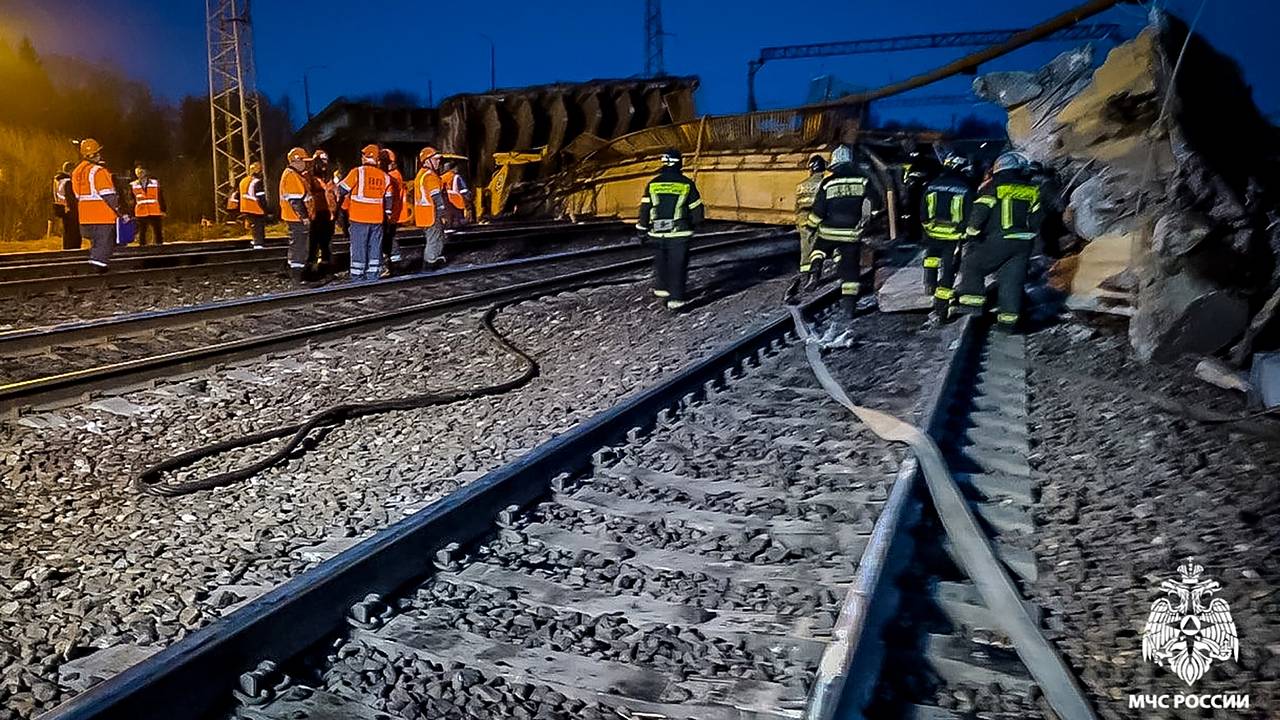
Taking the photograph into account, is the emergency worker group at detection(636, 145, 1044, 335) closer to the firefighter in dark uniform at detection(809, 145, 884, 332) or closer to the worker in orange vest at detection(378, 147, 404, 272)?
the firefighter in dark uniform at detection(809, 145, 884, 332)

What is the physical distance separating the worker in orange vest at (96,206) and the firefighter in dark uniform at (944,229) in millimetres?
9571

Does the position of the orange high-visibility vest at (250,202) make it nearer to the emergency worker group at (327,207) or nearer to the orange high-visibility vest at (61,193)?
the emergency worker group at (327,207)

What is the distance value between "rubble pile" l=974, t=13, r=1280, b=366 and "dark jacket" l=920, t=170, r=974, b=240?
47.2 inches

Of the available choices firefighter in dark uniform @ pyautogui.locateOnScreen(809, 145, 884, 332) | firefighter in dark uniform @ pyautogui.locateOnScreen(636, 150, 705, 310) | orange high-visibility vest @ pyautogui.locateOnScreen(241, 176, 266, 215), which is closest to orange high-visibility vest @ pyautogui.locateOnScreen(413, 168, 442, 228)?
orange high-visibility vest @ pyautogui.locateOnScreen(241, 176, 266, 215)

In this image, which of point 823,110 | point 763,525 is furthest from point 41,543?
point 823,110

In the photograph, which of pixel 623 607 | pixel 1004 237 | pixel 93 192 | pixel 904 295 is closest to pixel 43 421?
pixel 623 607

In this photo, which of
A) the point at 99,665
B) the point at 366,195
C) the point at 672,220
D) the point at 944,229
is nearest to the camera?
the point at 99,665

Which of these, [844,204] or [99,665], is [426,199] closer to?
[844,204]

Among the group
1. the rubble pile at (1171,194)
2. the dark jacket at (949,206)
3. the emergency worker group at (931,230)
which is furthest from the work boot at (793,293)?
the rubble pile at (1171,194)

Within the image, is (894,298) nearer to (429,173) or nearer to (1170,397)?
(1170,397)

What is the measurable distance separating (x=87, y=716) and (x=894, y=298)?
864 centimetres

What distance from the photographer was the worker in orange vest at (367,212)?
36.9 ft

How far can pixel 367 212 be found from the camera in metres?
11.3

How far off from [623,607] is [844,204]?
23.5ft
